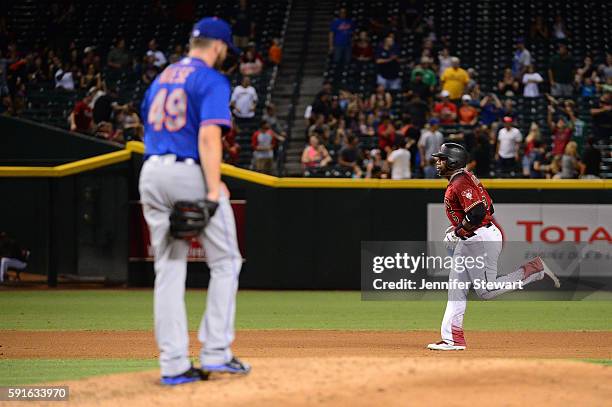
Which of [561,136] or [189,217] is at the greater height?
[561,136]

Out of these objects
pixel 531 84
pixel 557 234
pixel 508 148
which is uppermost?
pixel 531 84

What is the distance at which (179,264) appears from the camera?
669cm

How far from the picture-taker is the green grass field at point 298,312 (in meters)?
13.6

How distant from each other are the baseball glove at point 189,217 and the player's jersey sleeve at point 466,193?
4327 mm

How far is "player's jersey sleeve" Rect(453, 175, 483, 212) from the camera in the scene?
33.9 feet

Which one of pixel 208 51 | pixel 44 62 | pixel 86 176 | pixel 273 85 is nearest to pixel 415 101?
pixel 273 85

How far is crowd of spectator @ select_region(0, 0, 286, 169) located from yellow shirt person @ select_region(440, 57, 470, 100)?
3.62 meters

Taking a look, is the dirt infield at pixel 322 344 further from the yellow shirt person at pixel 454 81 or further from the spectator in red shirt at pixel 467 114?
the yellow shirt person at pixel 454 81

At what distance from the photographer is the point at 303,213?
18781mm

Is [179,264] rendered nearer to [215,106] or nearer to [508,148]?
[215,106]

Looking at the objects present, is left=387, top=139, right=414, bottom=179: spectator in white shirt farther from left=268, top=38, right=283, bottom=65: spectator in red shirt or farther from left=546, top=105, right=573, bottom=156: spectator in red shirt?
left=268, top=38, right=283, bottom=65: spectator in red shirt

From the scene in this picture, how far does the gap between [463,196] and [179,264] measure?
4.30m

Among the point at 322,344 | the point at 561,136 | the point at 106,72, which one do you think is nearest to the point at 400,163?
the point at 561,136

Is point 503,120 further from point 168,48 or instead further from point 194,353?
point 194,353
